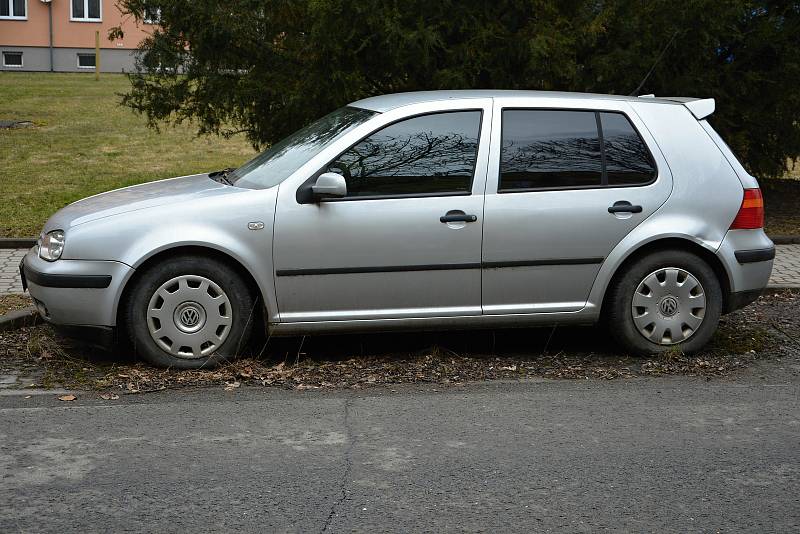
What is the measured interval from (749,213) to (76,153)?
45.5 feet

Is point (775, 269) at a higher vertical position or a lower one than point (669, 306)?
lower

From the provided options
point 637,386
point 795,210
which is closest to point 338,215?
point 637,386

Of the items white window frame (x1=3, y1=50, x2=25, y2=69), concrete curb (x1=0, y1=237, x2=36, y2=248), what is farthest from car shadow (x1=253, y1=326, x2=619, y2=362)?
white window frame (x1=3, y1=50, x2=25, y2=69)

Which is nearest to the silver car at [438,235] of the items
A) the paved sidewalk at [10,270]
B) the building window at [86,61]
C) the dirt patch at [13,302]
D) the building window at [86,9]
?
the dirt patch at [13,302]

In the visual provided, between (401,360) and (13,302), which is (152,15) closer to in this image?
(13,302)

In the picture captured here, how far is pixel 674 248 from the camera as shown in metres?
6.91

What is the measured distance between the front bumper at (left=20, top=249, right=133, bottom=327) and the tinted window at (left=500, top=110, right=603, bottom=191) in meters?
2.30

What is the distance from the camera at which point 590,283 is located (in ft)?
22.2

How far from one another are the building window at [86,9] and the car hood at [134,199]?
3839 centimetres

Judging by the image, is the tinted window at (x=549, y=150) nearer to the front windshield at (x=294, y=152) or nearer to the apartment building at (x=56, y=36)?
the front windshield at (x=294, y=152)

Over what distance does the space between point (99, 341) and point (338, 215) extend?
5.03 ft

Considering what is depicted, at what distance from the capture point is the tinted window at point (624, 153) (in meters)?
6.86

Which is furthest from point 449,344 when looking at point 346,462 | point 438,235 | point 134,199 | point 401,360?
point 346,462

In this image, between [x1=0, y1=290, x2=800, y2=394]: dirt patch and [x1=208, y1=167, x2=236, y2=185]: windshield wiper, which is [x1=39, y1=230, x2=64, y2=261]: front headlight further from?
[x1=208, y1=167, x2=236, y2=185]: windshield wiper
